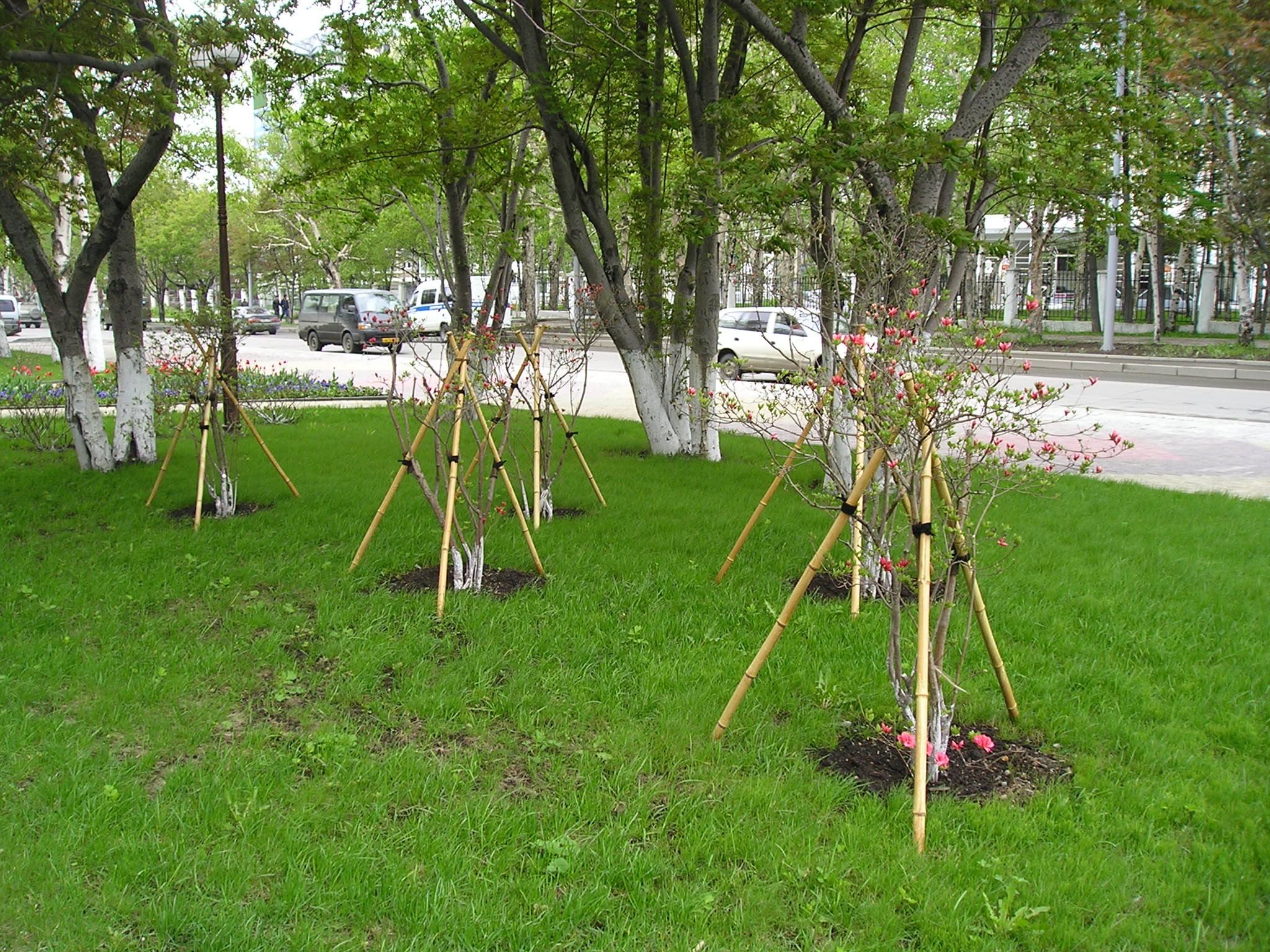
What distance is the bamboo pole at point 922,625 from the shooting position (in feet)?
10.3

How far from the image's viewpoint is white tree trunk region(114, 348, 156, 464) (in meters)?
8.59

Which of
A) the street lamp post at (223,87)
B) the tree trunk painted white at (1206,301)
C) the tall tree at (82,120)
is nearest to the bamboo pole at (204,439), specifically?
the street lamp post at (223,87)

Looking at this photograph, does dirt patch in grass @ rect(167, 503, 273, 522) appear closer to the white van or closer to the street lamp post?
the street lamp post

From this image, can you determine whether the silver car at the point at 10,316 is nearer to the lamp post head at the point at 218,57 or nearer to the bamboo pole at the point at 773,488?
the lamp post head at the point at 218,57

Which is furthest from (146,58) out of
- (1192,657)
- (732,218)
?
(1192,657)

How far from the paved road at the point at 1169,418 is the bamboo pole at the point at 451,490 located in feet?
2.12

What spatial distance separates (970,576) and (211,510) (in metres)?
5.82

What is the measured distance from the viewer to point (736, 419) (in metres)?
5.15

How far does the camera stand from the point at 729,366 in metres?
11.5

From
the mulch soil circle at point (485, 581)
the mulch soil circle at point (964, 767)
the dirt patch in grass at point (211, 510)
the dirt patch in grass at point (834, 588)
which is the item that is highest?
the dirt patch in grass at point (211, 510)

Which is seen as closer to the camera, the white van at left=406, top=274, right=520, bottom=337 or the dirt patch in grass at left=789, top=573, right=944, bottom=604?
the dirt patch in grass at left=789, top=573, right=944, bottom=604

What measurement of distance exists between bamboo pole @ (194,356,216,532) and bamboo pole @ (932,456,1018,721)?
5.07m

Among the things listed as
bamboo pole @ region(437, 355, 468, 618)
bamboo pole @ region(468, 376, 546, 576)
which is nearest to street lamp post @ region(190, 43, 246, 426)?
bamboo pole @ region(468, 376, 546, 576)

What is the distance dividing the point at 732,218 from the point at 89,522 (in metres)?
4.95
